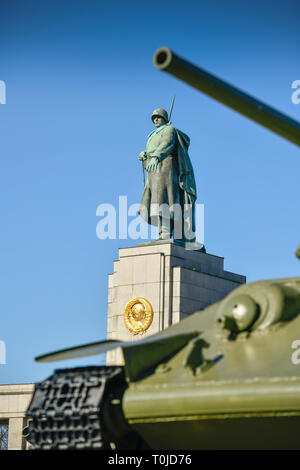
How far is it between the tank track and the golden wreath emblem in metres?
16.1

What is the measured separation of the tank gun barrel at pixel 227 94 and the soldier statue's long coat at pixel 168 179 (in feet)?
62.2

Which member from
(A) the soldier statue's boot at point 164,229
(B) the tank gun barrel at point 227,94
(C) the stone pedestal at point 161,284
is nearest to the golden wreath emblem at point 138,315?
(C) the stone pedestal at point 161,284

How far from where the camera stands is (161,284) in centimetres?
2839

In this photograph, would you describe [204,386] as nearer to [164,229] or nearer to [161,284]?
[161,284]

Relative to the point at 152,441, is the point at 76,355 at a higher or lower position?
higher

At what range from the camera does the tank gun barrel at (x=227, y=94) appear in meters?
10.1

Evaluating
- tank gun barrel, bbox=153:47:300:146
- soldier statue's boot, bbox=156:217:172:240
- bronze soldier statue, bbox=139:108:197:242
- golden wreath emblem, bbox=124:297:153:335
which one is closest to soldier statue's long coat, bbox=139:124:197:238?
bronze soldier statue, bbox=139:108:197:242

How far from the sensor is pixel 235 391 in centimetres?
1089

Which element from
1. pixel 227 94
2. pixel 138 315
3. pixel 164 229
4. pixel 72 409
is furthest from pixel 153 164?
pixel 227 94

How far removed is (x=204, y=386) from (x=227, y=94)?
299 centimetres

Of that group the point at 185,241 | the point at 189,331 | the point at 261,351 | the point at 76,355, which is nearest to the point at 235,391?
the point at 261,351

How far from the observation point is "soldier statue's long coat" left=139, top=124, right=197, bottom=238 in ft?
99.2
